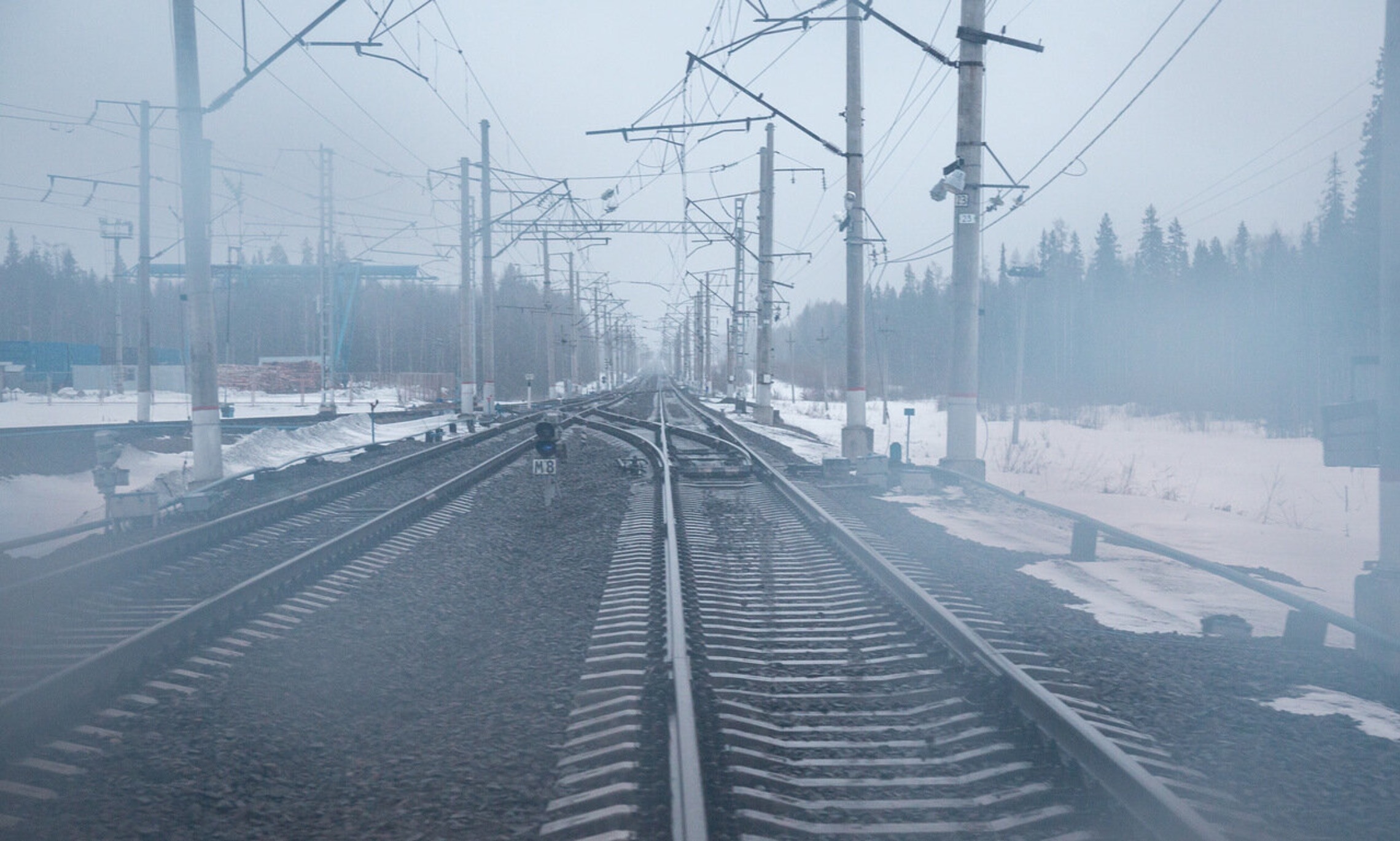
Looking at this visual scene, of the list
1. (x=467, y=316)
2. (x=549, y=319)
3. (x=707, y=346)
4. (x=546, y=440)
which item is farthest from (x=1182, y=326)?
(x=546, y=440)

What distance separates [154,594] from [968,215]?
1177 centimetres

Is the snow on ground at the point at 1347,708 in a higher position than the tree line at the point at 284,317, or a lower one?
lower

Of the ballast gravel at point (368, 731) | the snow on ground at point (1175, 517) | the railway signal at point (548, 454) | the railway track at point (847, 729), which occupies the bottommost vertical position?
the snow on ground at point (1175, 517)

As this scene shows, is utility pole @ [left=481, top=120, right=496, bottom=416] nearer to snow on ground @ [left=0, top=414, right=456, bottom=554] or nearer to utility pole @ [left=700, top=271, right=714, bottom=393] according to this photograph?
snow on ground @ [left=0, top=414, right=456, bottom=554]

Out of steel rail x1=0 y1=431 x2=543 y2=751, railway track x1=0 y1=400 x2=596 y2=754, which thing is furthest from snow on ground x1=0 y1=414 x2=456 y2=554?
steel rail x1=0 y1=431 x2=543 y2=751

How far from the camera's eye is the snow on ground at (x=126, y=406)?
3566cm

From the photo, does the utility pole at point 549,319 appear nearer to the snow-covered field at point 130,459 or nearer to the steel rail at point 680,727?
the snow-covered field at point 130,459

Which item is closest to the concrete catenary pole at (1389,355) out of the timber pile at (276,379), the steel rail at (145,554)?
the steel rail at (145,554)

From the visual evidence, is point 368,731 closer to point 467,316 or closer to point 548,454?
point 548,454

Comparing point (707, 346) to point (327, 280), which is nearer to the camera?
point (327, 280)

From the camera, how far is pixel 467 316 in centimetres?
3584

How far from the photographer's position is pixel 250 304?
3469 inches

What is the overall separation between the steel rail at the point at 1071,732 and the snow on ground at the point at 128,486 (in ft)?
30.8

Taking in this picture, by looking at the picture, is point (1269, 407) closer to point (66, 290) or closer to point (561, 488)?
point (561, 488)
